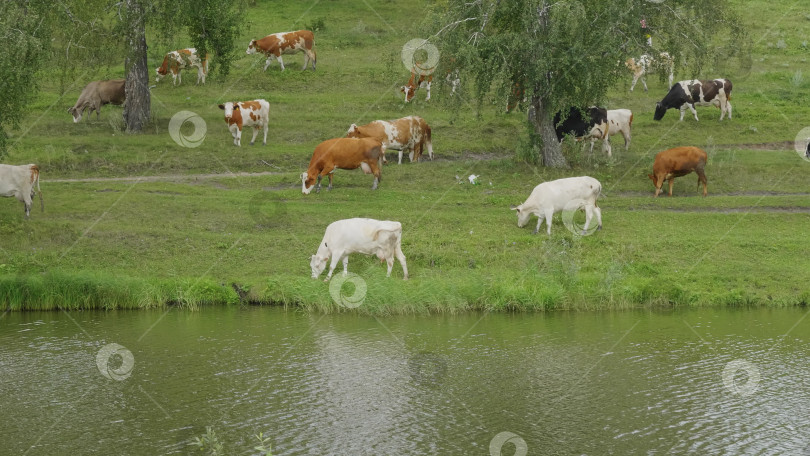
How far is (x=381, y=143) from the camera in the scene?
33156 mm

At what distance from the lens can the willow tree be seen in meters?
29.5

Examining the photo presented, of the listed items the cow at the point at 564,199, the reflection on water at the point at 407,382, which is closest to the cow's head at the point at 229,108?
the cow at the point at 564,199

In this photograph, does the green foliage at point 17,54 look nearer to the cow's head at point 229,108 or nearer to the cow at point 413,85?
the cow's head at point 229,108

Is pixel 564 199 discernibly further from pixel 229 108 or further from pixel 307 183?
pixel 229 108

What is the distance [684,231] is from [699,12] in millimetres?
8618

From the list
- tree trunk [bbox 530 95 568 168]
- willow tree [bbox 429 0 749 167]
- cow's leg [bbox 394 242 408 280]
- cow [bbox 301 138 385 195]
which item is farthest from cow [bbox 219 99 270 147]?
cow's leg [bbox 394 242 408 280]

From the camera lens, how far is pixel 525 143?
109 feet

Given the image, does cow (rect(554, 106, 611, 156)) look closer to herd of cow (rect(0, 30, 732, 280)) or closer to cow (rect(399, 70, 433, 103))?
herd of cow (rect(0, 30, 732, 280))

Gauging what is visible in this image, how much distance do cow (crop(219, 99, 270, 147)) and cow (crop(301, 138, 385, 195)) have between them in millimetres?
5564

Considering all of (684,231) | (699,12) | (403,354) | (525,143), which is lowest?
(403,354)

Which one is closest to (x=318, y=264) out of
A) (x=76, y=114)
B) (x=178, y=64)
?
(x=76, y=114)

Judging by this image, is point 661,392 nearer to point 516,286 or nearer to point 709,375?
point 709,375

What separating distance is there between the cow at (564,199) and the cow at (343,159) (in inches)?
231

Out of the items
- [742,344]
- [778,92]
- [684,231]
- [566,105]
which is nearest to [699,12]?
[566,105]
